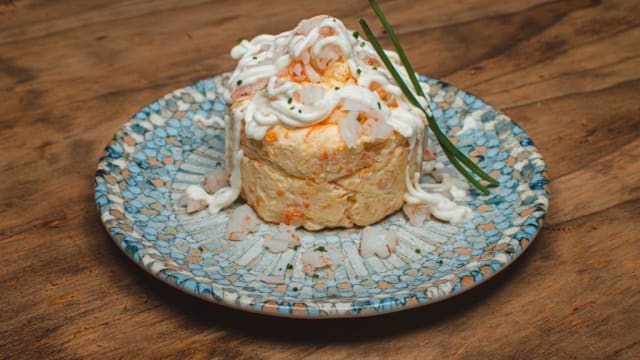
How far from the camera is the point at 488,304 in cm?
Result: 288

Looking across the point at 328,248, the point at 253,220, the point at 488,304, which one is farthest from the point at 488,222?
the point at 253,220

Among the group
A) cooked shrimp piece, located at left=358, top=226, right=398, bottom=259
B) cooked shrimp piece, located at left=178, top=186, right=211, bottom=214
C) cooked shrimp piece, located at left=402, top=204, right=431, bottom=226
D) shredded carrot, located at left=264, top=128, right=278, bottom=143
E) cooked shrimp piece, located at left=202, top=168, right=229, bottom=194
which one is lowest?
cooked shrimp piece, located at left=402, top=204, right=431, bottom=226

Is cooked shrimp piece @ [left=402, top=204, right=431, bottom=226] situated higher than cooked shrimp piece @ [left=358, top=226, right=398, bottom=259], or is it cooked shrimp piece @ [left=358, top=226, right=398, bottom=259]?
cooked shrimp piece @ [left=358, top=226, right=398, bottom=259]

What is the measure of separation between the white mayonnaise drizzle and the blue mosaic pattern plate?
128 millimetres

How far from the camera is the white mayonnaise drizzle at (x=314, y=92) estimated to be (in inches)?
119

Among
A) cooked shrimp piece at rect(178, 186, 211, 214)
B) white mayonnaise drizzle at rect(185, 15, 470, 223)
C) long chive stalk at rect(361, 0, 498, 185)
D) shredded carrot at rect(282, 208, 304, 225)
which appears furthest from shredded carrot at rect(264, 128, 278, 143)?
long chive stalk at rect(361, 0, 498, 185)

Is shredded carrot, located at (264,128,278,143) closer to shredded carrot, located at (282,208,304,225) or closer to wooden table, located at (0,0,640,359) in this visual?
shredded carrot, located at (282,208,304,225)

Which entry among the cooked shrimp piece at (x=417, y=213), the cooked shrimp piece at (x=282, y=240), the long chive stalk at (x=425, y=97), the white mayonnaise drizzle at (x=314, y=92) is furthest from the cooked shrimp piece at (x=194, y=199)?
the long chive stalk at (x=425, y=97)

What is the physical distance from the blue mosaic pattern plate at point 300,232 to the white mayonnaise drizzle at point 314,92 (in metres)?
0.13

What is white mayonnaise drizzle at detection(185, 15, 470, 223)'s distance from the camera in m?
3.03

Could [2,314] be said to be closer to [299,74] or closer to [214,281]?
[214,281]

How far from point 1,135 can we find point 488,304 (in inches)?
90.4

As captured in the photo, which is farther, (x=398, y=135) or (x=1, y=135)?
(x=1, y=135)

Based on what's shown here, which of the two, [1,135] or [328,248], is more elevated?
[1,135]
